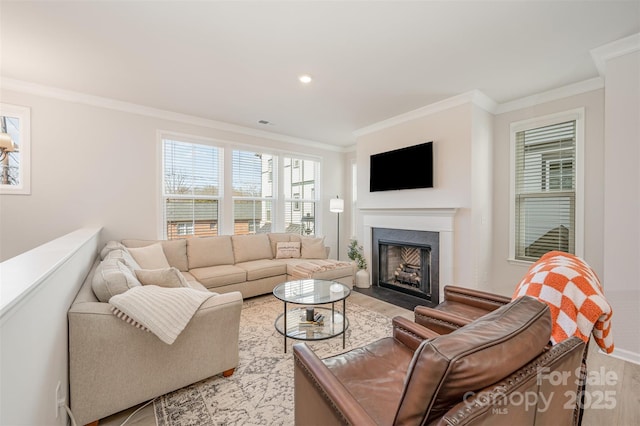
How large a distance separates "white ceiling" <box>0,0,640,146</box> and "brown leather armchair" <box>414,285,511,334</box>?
2.13m

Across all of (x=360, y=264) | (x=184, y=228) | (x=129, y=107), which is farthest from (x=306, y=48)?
(x=360, y=264)

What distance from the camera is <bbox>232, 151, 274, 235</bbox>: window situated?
4.70m

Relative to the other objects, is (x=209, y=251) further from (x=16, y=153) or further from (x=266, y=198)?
(x=16, y=153)

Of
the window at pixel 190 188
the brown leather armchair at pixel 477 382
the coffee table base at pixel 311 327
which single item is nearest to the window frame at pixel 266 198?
the window at pixel 190 188

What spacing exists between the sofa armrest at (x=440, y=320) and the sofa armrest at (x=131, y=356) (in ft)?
4.35

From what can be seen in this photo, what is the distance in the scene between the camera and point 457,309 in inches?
82.9

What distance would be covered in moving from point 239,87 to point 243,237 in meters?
2.27

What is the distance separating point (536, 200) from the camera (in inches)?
135

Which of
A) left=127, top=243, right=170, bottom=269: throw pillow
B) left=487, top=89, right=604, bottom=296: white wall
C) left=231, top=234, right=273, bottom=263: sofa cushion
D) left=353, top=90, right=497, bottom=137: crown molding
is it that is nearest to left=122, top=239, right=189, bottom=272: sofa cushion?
left=127, top=243, right=170, bottom=269: throw pillow

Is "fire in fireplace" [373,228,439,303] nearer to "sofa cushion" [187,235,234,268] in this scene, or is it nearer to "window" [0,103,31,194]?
"sofa cushion" [187,235,234,268]

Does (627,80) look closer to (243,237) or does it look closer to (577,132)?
(577,132)

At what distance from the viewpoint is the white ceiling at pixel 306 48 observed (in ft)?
6.41

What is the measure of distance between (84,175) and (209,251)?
5.90 feet

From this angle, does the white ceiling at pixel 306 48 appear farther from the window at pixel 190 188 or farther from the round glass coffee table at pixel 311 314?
the round glass coffee table at pixel 311 314
